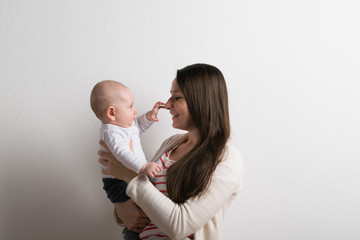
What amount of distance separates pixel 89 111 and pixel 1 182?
68cm

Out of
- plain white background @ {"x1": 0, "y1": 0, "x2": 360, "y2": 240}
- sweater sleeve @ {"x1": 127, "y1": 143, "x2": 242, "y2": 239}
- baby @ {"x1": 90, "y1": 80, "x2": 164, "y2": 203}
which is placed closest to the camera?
sweater sleeve @ {"x1": 127, "y1": 143, "x2": 242, "y2": 239}

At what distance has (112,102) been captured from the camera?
5.09 ft

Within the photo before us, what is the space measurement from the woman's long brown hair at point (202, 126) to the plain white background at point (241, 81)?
411 mm

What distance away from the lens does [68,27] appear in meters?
1.96

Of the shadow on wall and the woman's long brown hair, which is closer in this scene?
the woman's long brown hair

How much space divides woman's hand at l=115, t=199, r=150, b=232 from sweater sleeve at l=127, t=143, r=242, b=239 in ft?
0.60

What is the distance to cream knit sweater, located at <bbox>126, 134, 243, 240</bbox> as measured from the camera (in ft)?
4.55

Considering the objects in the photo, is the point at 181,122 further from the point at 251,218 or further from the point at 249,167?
the point at 251,218

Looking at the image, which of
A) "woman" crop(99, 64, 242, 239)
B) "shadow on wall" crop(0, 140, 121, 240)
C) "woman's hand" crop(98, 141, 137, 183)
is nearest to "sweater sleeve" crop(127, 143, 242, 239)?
"woman" crop(99, 64, 242, 239)

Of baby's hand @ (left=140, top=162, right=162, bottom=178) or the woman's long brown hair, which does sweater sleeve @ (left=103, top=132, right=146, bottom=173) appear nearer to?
baby's hand @ (left=140, top=162, right=162, bottom=178)

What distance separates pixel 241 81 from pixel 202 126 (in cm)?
54

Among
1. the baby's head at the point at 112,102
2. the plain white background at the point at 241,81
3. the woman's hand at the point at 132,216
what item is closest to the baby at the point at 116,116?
the baby's head at the point at 112,102

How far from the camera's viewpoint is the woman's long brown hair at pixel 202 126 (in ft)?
4.80

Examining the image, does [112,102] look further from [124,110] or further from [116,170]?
[116,170]
